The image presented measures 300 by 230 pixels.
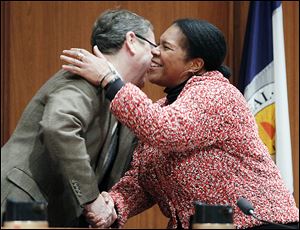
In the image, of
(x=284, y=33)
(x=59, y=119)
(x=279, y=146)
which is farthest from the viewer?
(x=284, y=33)

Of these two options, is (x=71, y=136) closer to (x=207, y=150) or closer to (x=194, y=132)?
(x=194, y=132)

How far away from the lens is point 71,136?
9.25ft

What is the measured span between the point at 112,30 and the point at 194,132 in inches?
21.1

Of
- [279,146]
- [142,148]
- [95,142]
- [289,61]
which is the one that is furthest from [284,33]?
[95,142]

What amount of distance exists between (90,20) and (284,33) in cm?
122

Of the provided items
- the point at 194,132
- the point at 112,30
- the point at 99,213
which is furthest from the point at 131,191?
the point at 112,30

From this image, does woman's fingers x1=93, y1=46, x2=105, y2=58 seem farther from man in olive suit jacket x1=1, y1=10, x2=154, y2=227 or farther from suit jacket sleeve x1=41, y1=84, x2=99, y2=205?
suit jacket sleeve x1=41, y1=84, x2=99, y2=205

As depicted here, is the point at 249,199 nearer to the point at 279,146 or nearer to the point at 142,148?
the point at 142,148

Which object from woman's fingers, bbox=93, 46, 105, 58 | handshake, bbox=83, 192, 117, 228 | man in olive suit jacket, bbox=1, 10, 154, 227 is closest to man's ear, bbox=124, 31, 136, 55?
→ man in olive suit jacket, bbox=1, 10, 154, 227

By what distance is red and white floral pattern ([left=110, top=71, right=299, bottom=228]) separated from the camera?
9.46ft

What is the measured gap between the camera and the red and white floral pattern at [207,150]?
2.88 meters

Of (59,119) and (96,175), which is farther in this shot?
(96,175)

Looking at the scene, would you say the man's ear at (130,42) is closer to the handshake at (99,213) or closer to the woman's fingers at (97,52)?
the woman's fingers at (97,52)

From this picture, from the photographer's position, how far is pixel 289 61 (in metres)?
5.14
